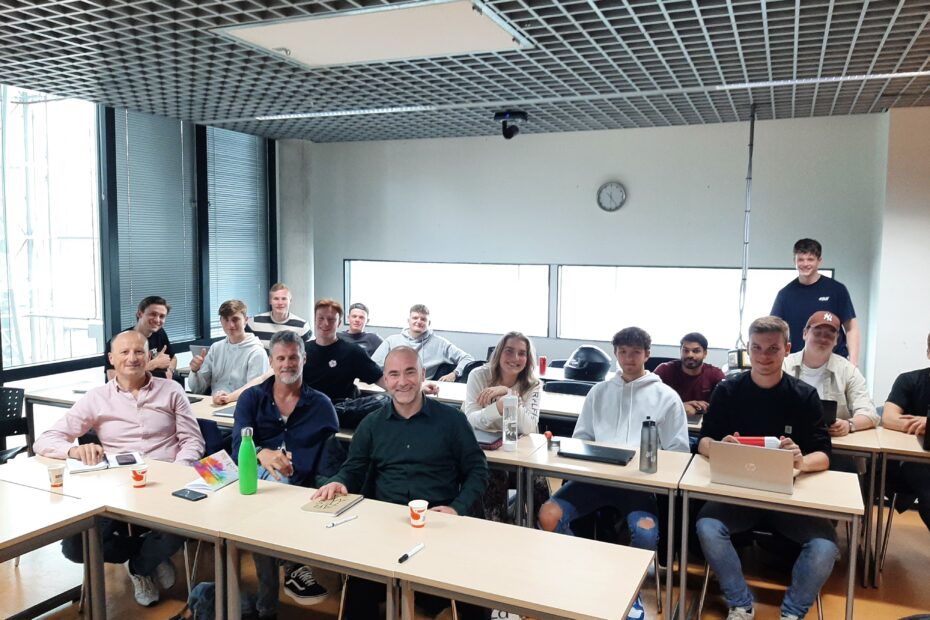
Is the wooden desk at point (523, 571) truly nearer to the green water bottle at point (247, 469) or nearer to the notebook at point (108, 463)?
the green water bottle at point (247, 469)

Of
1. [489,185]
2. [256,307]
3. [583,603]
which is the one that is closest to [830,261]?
[489,185]

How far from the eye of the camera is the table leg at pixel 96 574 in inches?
108

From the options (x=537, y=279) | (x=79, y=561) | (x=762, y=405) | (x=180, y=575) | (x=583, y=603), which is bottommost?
(x=180, y=575)

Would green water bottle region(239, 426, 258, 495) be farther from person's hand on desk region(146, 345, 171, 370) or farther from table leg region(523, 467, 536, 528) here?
person's hand on desk region(146, 345, 171, 370)

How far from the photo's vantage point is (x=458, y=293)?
25.1 ft

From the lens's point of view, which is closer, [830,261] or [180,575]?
[180,575]

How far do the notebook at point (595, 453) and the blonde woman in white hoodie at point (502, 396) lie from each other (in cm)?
35

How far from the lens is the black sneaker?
3.42 meters

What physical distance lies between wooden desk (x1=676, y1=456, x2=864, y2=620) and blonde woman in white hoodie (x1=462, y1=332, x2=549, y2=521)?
0.86m

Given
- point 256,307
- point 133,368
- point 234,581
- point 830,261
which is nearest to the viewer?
point 234,581

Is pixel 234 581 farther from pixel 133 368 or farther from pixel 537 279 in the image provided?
pixel 537 279

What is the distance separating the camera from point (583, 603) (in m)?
1.98

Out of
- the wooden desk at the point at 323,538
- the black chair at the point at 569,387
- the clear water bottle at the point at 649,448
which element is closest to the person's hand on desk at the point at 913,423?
the clear water bottle at the point at 649,448

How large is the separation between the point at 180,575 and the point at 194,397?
1.37 m
